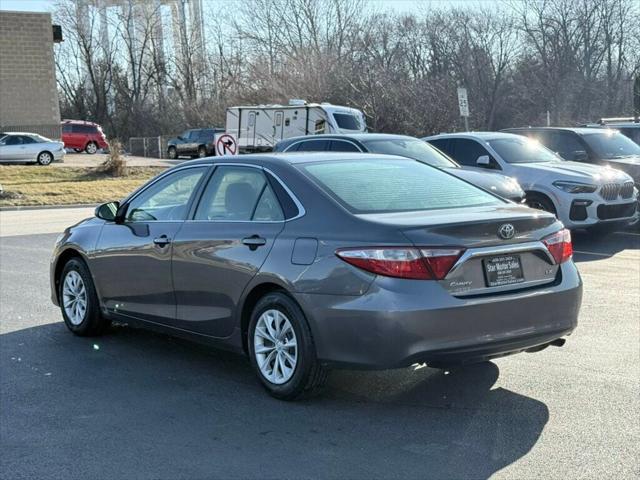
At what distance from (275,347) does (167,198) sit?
1.95 metres

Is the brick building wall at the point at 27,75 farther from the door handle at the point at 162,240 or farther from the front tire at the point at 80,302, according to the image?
the door handle at the point at 162,240

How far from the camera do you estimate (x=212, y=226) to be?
224 inches

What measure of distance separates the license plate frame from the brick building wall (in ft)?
132

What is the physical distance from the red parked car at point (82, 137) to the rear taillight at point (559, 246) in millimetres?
41901

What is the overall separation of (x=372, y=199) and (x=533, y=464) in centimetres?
199

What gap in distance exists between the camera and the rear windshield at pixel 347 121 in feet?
97.2

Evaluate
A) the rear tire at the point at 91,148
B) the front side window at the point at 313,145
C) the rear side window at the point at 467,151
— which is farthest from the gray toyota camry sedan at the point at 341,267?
the rear tire at the point at 91,148

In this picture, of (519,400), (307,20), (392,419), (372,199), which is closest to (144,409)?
(392,419)

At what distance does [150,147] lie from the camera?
2013 inches

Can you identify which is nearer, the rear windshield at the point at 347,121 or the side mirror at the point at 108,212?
the side mirror at the point at 108,212

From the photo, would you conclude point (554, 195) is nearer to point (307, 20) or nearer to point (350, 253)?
point (350, 253)

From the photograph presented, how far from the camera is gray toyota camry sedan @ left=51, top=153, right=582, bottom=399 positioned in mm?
4508

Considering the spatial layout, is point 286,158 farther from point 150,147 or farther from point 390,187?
point 150,147

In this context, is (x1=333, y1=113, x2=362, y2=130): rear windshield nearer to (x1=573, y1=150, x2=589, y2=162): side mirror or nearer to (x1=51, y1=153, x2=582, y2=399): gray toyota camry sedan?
(x1=573, y1=150, x2=589, y2=162): side mirror
